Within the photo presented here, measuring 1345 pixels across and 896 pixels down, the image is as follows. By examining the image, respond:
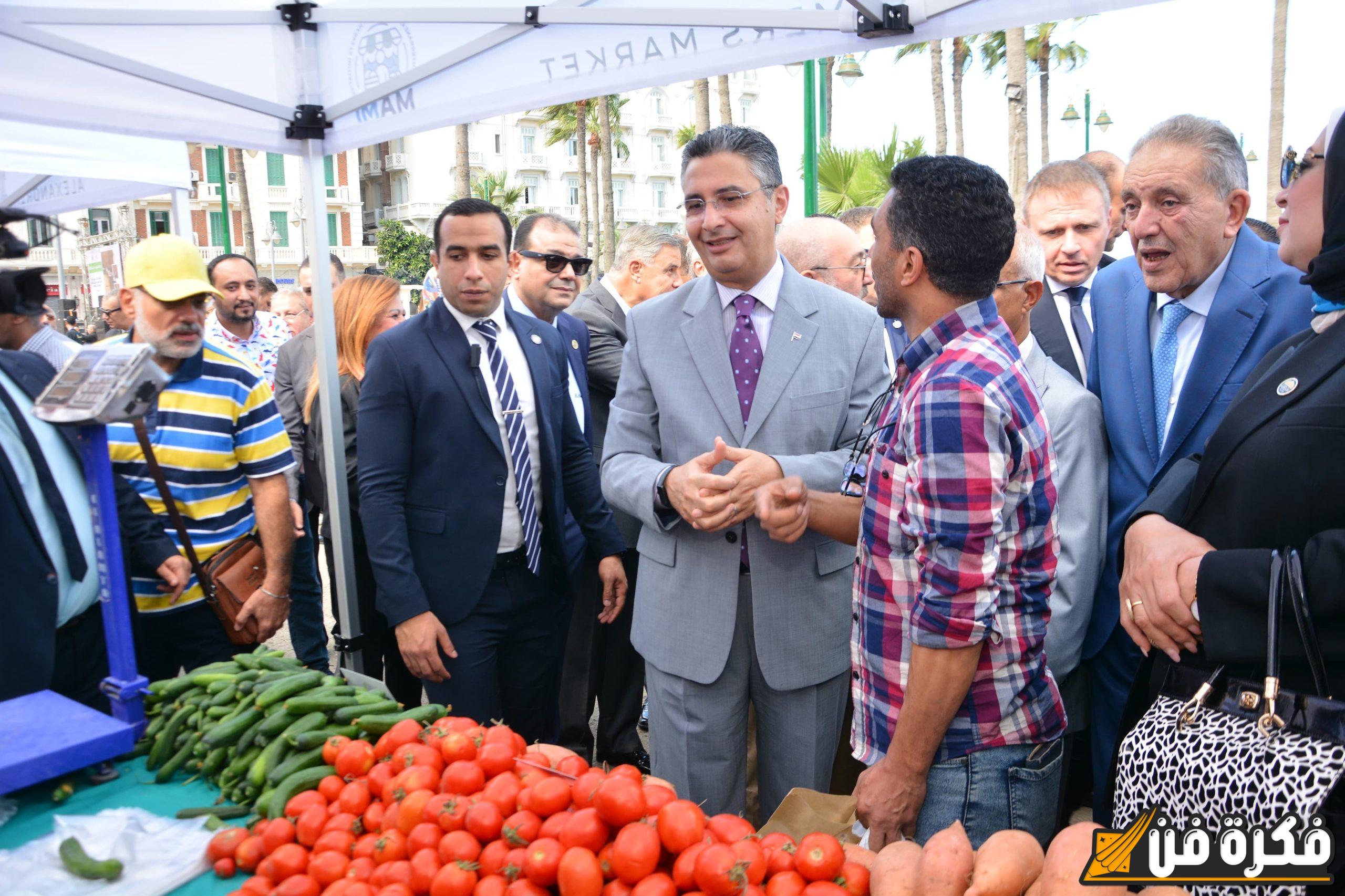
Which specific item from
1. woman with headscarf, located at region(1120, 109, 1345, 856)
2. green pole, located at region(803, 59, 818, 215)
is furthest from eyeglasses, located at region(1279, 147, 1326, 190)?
green pole, located at region(803, 59, 818, 215)

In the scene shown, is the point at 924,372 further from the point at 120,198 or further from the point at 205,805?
the point at 120,198

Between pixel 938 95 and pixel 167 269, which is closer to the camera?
pixel 167 269

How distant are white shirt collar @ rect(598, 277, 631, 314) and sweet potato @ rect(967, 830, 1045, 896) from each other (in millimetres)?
3791

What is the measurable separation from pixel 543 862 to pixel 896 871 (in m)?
0.63

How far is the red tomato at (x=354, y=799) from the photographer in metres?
2.08

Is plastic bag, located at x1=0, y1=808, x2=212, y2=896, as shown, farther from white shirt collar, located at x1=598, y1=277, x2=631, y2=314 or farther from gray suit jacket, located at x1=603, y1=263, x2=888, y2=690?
white shirt collar, located at x1=598, y1=277, x2=631, y2=314

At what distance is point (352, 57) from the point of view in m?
3.71

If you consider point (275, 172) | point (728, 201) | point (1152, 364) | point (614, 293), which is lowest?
point (1152, 364)

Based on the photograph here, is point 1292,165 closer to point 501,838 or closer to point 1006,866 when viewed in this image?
point 1006,866

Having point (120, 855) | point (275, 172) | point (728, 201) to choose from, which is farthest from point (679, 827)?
point (275, 172)

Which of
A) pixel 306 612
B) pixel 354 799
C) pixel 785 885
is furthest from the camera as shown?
pixel 306 612

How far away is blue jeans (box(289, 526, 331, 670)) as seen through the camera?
18.6 ft

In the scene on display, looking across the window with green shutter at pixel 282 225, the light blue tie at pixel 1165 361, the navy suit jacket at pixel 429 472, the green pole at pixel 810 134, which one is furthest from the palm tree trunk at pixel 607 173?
the window with green shutter at pixel 282 225

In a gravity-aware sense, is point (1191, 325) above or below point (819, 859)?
above
